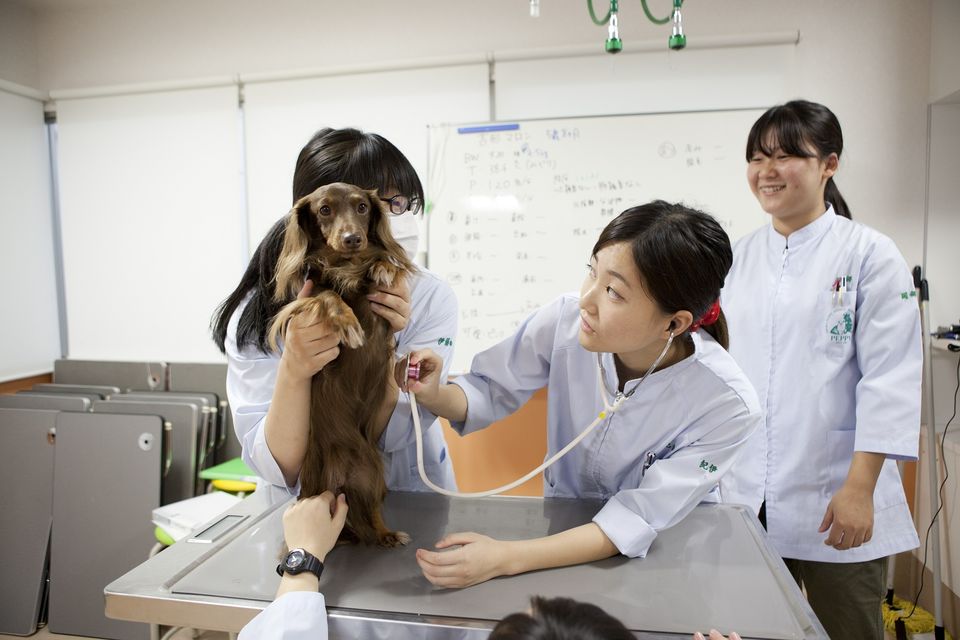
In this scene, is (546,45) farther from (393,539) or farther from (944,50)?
(393,539)

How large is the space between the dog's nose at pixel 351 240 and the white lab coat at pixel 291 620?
50cm

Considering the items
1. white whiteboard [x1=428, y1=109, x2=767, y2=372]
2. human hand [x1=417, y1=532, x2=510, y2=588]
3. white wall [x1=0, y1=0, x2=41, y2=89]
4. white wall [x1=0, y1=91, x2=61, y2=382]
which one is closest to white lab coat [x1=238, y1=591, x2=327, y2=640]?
human hand [x1=417, y1=532, x2=510, y2=588]

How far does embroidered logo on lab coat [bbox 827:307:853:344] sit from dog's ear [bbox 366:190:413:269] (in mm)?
1165

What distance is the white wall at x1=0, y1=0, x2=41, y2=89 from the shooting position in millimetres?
3057

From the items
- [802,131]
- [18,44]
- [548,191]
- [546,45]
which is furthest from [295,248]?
[18,44]

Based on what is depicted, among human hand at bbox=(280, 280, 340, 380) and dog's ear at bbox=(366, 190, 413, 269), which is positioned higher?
dog's ear at bbox=(366, 190, 413, 269)

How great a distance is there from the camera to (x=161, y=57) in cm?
307

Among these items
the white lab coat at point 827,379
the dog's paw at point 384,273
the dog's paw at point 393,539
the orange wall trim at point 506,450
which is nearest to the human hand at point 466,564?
the dog's paw at point 393,539

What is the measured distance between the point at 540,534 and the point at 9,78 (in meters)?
3.76

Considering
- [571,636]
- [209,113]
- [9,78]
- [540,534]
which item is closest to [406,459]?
[540,534]

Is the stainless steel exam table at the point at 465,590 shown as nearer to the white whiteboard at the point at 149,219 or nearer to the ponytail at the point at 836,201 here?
the ponytail at the point at 836,201

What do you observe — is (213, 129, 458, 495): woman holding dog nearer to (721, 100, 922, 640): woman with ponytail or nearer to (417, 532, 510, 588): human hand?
(417, 532, 510, 588): human hand

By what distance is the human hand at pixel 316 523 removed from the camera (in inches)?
34.8

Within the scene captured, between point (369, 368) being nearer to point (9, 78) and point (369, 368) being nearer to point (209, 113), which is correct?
point (209, 113)
